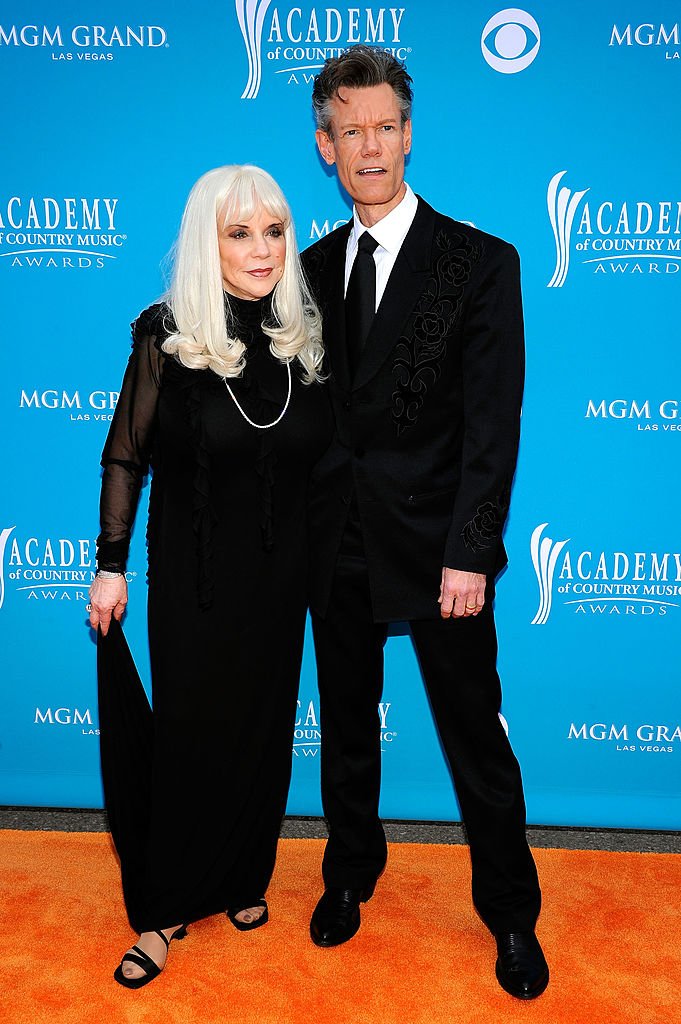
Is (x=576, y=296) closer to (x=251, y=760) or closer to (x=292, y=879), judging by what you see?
(x=251, y=760)

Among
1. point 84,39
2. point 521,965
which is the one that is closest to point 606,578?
point 521,965

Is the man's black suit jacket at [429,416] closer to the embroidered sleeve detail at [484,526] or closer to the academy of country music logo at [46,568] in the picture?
the embroidered sleeve detail at [484,526]

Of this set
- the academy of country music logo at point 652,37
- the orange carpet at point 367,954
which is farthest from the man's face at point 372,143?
the orange carpet at point 367,954

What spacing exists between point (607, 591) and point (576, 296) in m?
0.94

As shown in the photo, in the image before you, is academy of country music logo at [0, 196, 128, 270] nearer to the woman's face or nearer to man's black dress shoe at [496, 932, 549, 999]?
the woman's face

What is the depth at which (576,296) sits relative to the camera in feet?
9.41

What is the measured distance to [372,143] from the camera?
7.28 ft

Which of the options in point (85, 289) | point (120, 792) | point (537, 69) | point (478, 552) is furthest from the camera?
point (85, 289)

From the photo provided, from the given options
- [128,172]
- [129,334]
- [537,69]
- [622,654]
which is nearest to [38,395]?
[129,334]

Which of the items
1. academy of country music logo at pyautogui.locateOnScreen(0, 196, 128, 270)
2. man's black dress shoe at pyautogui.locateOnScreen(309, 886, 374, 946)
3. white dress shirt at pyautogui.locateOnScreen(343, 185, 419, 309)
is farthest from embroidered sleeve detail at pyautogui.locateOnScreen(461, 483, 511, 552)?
academy of country music logo at pyautogui.locateOnScreen(0, 196, 128, 270)

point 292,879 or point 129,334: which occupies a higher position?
point 129,334

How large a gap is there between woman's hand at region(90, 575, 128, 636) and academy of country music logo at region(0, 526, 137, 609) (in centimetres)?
90

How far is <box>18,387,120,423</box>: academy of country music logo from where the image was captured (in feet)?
10.1

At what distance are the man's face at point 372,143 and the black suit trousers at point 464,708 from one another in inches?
31.8
